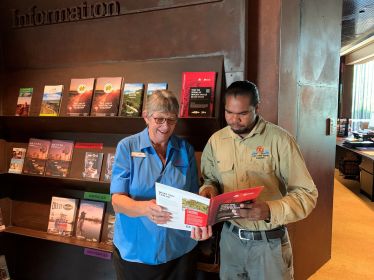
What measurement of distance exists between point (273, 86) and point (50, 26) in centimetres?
211

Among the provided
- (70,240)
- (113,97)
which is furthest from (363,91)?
(70,240)

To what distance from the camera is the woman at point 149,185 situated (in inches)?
68.5

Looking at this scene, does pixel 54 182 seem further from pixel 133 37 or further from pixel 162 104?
pixel 162 104

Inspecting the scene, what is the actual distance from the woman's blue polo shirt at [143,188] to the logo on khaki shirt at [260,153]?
411 millimetres

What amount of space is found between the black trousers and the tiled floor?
199 cm

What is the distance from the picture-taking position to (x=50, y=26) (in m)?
3.03

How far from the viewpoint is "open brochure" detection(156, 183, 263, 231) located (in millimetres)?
1410

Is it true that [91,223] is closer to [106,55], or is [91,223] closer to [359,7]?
[106,55]

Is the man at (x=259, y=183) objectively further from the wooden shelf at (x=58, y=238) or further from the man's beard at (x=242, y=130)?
the wooden shelf at (x=58, y=238)

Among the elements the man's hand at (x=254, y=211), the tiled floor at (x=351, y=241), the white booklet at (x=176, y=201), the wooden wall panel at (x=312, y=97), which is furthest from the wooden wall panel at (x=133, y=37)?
the tiled floor at (x=351, y=241)

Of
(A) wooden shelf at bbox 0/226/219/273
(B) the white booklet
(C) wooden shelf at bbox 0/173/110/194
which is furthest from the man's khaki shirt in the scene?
(C) wooden shelf at bbox 0/173/110/194

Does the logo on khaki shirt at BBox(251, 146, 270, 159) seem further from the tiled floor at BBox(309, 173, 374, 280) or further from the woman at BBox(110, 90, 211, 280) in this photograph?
the tiled floor at BBox(309, 173, 374, 280)

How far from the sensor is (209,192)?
5.73ft

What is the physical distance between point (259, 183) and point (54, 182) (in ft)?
6.52
